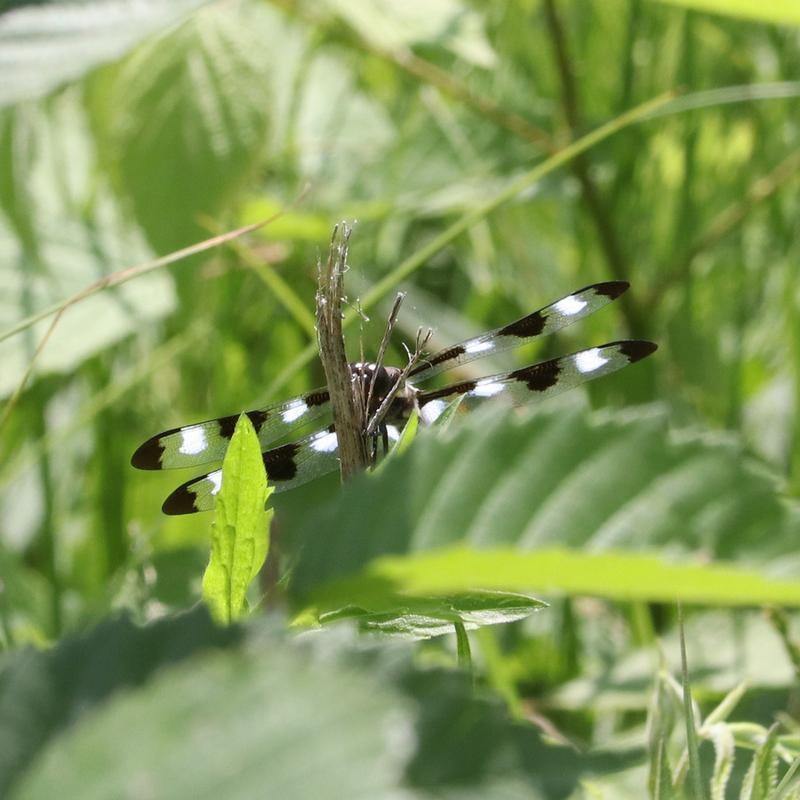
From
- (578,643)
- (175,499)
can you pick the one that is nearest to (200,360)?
(578,643)

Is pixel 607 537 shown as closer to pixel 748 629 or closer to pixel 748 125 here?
pixel 748 629

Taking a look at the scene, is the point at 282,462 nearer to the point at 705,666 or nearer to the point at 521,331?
the point at 521,331

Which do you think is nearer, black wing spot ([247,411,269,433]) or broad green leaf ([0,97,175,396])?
black wing spot ([247,411,269,433])

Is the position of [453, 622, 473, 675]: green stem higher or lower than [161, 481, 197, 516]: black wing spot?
lower

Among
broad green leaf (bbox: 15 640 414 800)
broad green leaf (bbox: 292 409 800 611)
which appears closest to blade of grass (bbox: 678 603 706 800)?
broad green leaf (bbox: 292 409 800 611)

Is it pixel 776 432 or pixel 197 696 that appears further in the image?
pixel 776 432

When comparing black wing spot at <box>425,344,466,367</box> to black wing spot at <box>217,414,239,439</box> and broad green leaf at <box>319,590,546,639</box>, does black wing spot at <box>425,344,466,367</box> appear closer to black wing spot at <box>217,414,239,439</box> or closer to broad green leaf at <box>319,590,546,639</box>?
black wing spot at <box>217,414,239,439</box>
